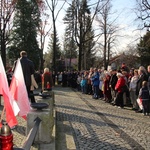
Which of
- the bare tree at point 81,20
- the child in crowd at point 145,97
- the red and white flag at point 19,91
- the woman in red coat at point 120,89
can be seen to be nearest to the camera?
the red and white flag at point 19,91

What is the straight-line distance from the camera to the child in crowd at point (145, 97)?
11484mm

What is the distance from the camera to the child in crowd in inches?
452

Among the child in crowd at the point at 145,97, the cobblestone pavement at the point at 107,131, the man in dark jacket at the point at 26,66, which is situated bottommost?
the cobblestone pavement at the point at 107,131

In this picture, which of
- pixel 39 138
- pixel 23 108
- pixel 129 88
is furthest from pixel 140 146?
pixel 129 88

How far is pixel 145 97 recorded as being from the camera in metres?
11.5

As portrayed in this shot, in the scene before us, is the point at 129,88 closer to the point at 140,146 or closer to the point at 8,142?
the point at 140,146

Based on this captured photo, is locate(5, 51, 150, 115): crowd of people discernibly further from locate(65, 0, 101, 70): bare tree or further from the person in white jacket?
locate(65, 0, 101, 70): bare tree

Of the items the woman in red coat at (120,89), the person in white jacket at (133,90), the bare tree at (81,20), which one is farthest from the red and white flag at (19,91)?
the bare tree at (81,20)

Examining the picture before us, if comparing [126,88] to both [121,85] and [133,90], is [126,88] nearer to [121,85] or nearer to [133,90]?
[121,85]

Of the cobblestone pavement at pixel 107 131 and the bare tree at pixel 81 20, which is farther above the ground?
the bare tree at pixel 81 20

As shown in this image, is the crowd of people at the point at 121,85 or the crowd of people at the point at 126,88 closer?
the crowd of people at the point at 121,85

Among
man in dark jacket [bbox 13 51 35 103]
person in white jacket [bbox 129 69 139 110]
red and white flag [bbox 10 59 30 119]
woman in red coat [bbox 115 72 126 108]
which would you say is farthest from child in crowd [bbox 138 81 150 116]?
red and white flag [bbox 10 59 30 119]

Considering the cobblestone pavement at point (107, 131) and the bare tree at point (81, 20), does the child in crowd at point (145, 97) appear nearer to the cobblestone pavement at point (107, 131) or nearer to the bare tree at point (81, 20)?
the cobblestone pavement at point (107, 131)

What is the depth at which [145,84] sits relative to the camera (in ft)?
38.3
